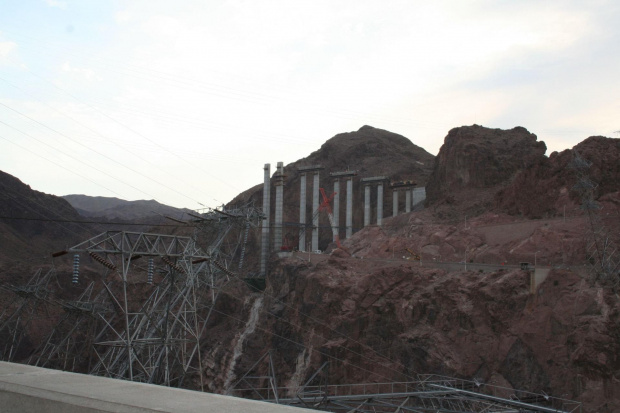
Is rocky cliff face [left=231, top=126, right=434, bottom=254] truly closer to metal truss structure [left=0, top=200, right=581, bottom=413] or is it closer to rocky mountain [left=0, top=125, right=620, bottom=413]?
rocky mountain [left=0, top=125, right=620, bottom=413]

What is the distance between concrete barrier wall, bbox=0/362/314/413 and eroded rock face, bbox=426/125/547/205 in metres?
73.0

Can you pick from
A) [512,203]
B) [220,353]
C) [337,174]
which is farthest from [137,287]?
[512,203]

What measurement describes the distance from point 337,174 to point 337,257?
3168cm

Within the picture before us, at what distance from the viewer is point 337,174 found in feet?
313

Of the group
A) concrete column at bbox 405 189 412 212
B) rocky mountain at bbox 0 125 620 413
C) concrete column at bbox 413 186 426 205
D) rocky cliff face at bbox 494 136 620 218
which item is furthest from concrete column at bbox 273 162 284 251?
rocky cliff face at bbox 494 136 620 218

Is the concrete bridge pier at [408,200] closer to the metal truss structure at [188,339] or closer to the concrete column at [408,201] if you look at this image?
the concrete column at [408,201]

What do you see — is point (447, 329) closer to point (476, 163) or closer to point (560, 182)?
point (560, 182)

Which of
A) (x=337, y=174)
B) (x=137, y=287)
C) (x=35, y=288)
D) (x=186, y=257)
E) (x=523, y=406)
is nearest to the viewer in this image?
(x=523, y=406)

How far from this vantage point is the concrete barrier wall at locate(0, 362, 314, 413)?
554 cm

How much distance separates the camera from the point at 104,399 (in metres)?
5.71

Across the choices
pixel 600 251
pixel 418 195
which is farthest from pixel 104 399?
pixel 418 195

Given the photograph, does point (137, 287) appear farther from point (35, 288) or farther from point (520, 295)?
point (520, 295)

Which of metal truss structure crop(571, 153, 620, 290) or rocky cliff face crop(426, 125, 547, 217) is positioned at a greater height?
rocky cliff face crop(426, 125, 547, 217)

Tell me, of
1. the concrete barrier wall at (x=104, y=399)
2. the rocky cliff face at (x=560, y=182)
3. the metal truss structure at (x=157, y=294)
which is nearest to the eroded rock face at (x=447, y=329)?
the metal truss structure at (x=157, y=294)
